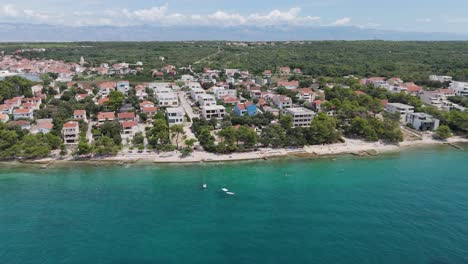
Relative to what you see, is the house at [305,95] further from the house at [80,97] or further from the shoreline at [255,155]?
the house at [80,97]

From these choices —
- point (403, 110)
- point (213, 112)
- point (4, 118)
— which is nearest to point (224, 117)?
point (213, 112)

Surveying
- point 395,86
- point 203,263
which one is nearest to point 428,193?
point 203,263

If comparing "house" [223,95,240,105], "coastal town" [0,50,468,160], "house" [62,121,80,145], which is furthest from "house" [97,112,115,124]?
"house" [223,95,240,105]

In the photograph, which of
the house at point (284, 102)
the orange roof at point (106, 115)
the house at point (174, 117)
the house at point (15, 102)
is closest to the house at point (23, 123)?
the orange roof at point (106, 115)

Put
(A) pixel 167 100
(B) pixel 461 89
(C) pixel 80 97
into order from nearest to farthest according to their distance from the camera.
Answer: (A) pixel 167 100 → (C) pixel 80 97 → (B) pixel 461 89

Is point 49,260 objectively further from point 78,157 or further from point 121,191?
point 78,157

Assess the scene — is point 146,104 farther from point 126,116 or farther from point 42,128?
point 42,128
